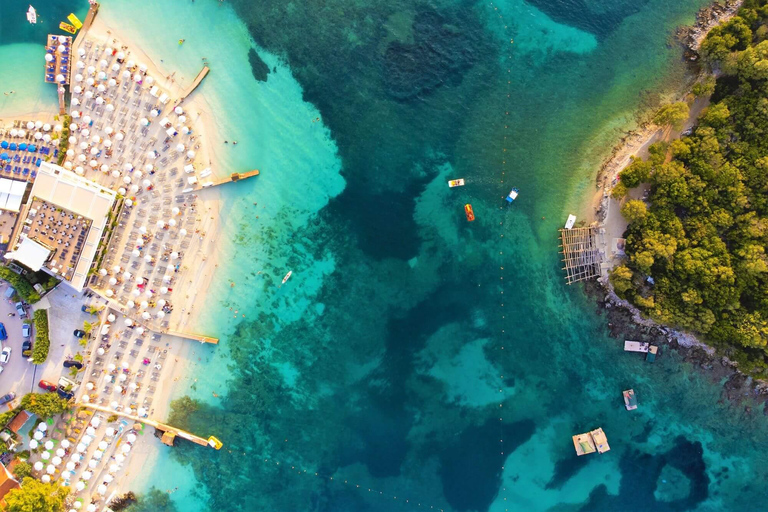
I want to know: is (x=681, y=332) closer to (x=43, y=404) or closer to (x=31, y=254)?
(x=43, y=404)

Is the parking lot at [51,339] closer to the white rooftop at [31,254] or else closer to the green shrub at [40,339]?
the green shrub at [40,339]

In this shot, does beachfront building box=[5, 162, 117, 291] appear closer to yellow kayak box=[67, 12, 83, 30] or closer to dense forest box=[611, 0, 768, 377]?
yellow kayak box=[67, 12, 83, 30]

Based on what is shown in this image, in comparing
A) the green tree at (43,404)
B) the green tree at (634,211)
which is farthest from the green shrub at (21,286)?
the green tree at (634,211)

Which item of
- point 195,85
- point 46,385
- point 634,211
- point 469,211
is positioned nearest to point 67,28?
point 195,85

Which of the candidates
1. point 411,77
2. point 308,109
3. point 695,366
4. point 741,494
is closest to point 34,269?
point 308,109

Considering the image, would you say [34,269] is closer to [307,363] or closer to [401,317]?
[307,363]

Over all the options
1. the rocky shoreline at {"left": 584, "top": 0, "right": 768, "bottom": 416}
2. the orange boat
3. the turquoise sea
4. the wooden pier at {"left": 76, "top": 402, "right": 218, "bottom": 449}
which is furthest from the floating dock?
the wooden pier at {"left": 76, "top": 402, "right": 218, "bottom": 449}
